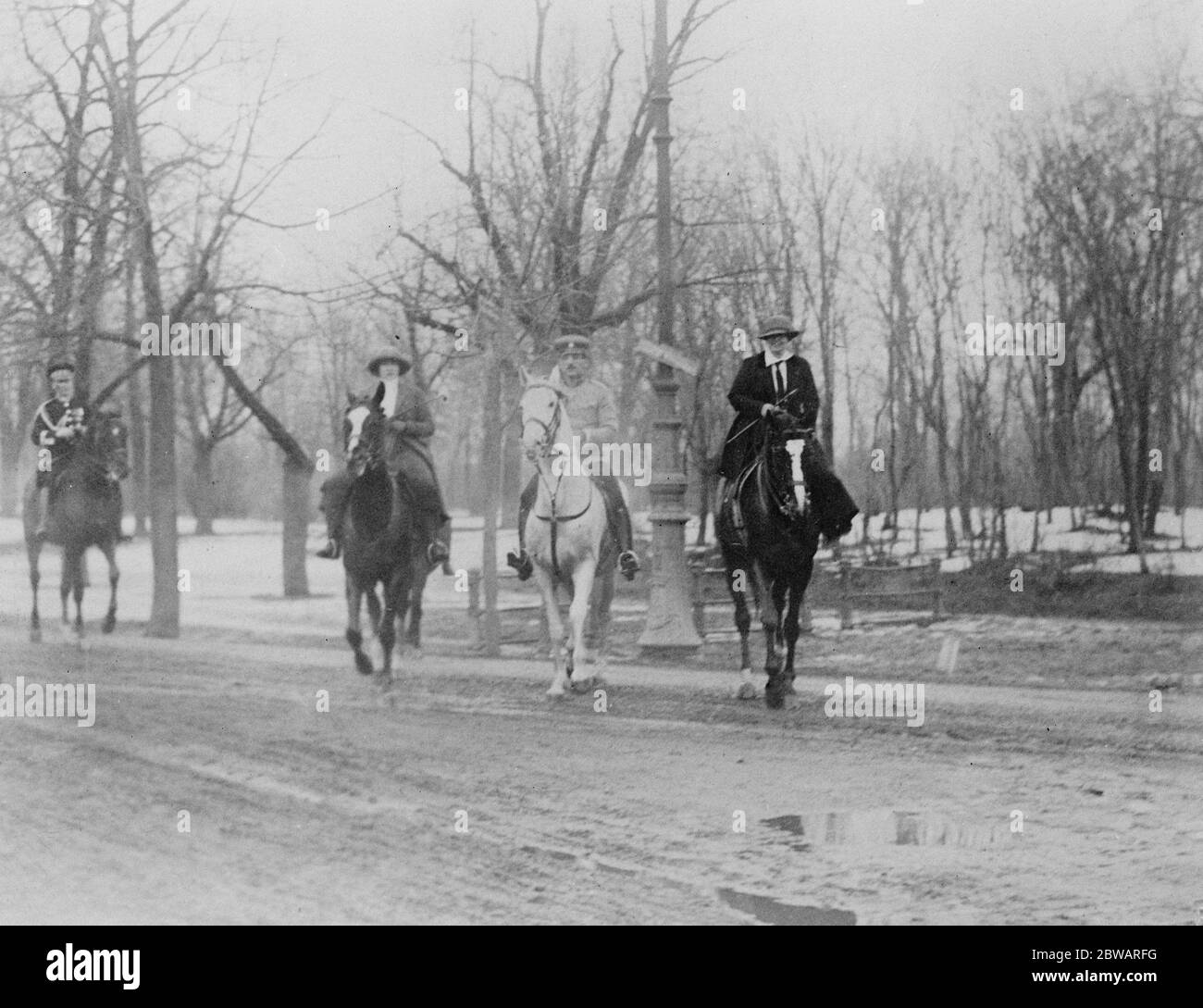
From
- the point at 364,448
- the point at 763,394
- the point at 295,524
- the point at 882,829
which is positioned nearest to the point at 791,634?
the point at 763,394

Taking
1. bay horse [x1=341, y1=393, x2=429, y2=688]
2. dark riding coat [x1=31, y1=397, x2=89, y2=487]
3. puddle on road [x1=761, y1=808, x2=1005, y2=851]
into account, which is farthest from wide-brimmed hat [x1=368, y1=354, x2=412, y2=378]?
puddle on road [x1=761, y1=808, x2=1005, y2=851]

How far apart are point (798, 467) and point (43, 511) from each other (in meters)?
4.79

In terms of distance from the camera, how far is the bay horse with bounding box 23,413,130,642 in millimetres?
8992

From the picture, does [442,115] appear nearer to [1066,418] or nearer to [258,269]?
[258,269]

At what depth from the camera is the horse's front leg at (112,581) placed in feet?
29.4

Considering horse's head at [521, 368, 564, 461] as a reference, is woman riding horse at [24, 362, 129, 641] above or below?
below

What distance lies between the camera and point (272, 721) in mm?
8555

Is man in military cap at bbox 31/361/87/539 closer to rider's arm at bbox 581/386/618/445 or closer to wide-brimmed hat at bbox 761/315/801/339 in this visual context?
rider's arm at bbox 581/386/618/445

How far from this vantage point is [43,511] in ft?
29.7

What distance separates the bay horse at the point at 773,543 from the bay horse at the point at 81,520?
386cm

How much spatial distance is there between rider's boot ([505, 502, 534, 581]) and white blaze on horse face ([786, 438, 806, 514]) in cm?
166

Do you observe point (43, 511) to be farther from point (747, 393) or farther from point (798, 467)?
point (798, 467)
